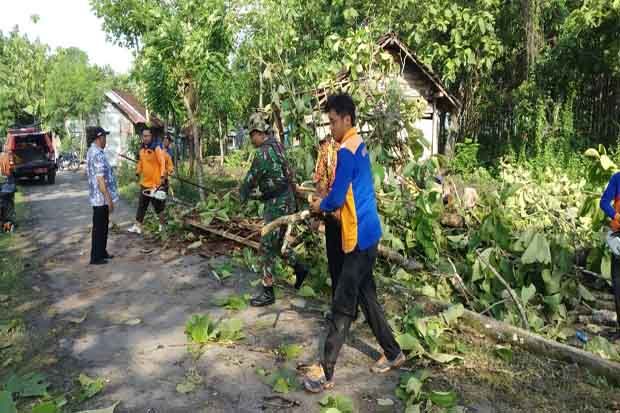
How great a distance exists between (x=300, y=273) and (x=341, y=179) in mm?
2700

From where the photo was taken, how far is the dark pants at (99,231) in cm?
765

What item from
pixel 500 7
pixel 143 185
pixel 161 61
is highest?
pixel 500 7

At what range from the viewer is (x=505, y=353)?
440 cm

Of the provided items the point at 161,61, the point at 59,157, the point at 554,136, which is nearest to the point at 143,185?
the point at 161,61

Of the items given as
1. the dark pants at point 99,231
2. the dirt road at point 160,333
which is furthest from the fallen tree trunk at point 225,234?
the dark pants at point 99,231

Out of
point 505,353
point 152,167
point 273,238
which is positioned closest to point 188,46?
point 152,167

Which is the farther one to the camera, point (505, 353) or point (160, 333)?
point (160, 333)

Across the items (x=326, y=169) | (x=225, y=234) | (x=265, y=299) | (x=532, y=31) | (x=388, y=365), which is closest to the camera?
(x=388, y=365)

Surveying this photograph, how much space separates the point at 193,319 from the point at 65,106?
3678 cm

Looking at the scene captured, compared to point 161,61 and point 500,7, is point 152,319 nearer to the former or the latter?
point 161,61

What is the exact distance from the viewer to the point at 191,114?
12125mm

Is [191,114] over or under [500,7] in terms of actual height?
under

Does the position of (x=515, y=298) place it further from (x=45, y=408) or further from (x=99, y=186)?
(x=99, y=186)

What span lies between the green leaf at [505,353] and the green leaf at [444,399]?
3.20ft
